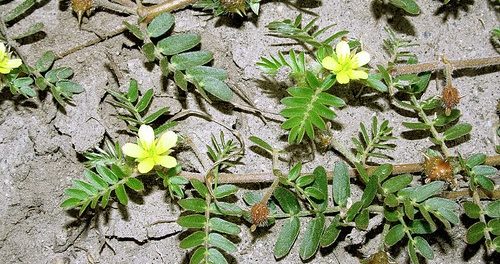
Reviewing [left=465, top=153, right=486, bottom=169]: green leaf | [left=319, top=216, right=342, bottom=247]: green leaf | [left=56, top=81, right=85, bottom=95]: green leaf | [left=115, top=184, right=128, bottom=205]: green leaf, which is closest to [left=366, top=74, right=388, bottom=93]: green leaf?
[left=465, top=153, right=486, bottom=169]: green leaf

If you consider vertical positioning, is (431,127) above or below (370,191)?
above

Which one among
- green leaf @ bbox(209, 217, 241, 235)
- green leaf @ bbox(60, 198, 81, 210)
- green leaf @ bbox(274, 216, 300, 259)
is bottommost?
green leaf @ bbox(274, 216, 300, 259)

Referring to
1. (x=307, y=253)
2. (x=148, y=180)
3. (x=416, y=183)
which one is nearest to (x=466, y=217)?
(x=416, y=183)

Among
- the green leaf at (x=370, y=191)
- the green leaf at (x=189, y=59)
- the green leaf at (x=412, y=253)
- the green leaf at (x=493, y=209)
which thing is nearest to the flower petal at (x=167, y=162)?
the green leaf at (x=189, y=59)

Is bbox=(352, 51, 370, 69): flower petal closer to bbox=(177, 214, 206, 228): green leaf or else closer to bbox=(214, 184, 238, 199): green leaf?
bbox=(214, 184, 238, 199): green leaf

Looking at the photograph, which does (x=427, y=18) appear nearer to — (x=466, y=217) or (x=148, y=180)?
(x=466, y=217)

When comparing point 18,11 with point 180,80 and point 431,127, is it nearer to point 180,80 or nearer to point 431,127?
point 180,80

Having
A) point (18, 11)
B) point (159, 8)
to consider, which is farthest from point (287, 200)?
point (18, 11)

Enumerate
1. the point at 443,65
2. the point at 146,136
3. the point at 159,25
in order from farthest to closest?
the point at 443,65 → the point at 159,25 → the point at 146,136
